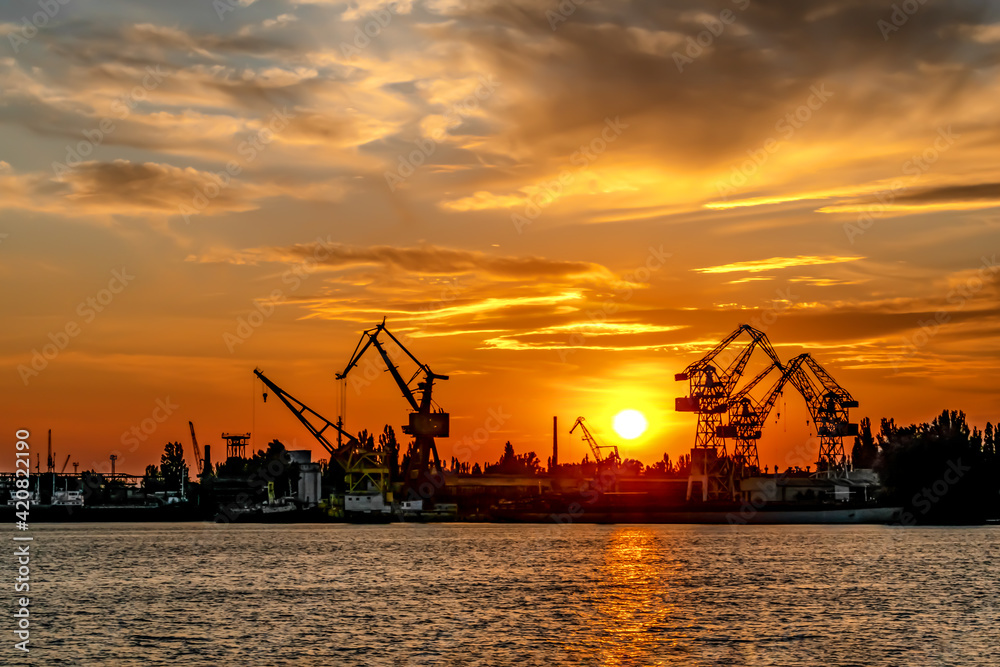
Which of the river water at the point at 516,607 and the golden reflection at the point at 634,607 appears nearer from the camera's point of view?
the river water at the point at 516,607

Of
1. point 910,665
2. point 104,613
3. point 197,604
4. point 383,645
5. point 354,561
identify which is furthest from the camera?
point 354,561

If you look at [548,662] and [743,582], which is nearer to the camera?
[548,662]

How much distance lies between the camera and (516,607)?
7181cm

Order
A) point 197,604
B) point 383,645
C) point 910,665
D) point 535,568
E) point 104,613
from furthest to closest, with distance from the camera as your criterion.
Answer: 1. point 535,568
2. point 197,604
3. point 104,613
4. point 383,645
5. point 910,665

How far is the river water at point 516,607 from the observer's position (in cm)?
5325

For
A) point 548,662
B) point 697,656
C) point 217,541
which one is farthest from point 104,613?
point 217,541

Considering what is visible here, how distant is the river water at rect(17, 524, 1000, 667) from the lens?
53250 millimetres

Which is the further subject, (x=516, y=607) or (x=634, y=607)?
(x=634, y=607)

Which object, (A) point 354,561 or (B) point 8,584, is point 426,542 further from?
(B) point 8,584

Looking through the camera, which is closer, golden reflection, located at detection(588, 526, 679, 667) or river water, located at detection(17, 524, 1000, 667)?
river water, located at detection(17, 524, 1000, 667)

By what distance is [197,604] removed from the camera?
7419 cm

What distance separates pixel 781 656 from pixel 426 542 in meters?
107

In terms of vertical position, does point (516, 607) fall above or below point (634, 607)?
above

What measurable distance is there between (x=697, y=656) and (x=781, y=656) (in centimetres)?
382
